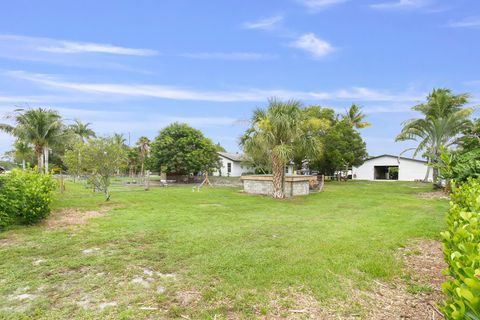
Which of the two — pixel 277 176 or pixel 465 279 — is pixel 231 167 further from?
pixel 465 279

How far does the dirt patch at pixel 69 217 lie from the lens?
706cm

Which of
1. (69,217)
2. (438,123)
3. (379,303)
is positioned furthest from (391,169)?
(379,303)

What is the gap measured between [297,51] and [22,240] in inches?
427

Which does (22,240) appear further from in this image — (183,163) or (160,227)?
(183,163)

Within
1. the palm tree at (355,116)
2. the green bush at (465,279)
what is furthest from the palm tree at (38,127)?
the palm tree at (355,116)

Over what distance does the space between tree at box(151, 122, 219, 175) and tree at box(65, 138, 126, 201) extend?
15795 mm

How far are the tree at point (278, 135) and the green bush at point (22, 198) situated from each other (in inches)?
353

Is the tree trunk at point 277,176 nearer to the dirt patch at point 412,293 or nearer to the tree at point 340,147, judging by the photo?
the dirt patch at point 412,293

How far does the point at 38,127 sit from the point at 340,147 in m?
25.8

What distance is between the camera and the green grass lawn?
10.2 ft

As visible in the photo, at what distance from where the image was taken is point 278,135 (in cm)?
1355

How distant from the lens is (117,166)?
1167 cm

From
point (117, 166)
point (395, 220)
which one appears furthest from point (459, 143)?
point (117, 166)

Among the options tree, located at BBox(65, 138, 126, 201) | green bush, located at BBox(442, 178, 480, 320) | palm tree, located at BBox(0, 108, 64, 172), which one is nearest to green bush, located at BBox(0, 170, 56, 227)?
tree, located at BBox(65, 138, 126, 201)
